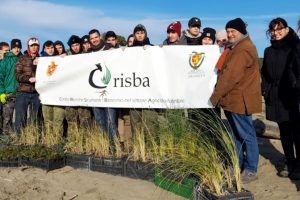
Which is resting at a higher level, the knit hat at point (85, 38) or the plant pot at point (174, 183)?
the knit hat at point (85, 38)

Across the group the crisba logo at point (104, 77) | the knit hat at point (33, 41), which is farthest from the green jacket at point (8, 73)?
the crisba logo at point (104, 77)

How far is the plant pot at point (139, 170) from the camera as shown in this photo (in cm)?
629

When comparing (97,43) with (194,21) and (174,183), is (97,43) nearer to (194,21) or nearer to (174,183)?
(194,21)

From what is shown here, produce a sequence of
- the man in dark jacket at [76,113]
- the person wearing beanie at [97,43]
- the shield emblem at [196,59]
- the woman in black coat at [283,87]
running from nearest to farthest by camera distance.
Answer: the woman in black coat at [283,87] → the shield emblem at [196,59] → the person wearing beanie at [97,43] → the man in dark jacket at [76,113]

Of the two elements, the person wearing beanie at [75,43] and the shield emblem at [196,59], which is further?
the person wearing beanie at [75,43]

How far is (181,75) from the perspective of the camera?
7.17 metres

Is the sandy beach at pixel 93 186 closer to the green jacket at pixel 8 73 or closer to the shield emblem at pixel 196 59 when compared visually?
the shield emblem at pixel 196 59

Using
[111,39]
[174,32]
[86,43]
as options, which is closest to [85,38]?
[86,43]

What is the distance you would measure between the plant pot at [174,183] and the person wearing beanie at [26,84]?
150 inches

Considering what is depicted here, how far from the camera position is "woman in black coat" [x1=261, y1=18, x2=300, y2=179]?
5.94m

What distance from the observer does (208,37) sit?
725 centimetres

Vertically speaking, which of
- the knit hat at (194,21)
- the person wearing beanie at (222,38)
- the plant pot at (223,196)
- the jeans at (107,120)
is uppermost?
the knit hat at (194,21)

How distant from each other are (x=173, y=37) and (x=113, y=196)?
295cm

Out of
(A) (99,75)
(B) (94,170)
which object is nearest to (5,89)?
(A) (99,75)
